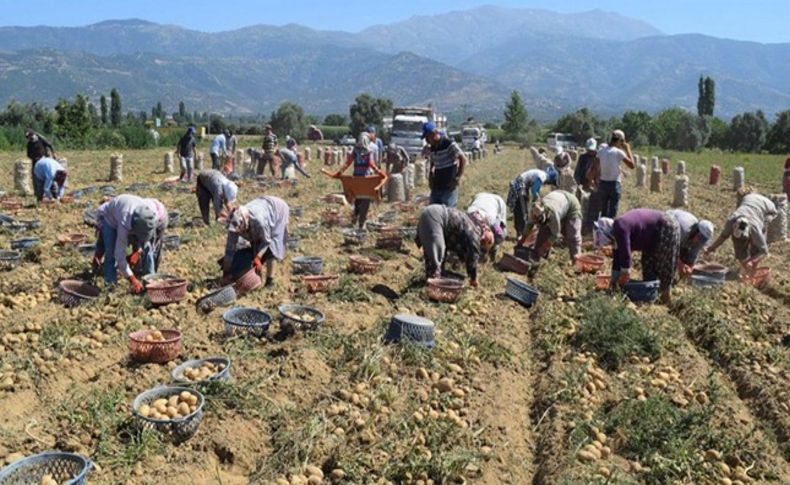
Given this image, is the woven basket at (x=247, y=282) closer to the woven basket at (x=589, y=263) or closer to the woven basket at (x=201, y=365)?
the woven basket at (x=201, y=365)

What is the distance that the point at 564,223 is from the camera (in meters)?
9.30

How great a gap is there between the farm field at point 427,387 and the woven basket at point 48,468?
0.54 ft

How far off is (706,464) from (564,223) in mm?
5063

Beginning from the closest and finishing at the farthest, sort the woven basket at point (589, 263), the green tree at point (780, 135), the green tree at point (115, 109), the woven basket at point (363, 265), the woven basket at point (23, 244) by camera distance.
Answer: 1. the woven basket at point (363, 265)
2. the woven basket at point (589, 263)
3. the woven basket at point (23, 244)
4. the green tree at point (780, 135)
5. the green tree at point (115, 109)

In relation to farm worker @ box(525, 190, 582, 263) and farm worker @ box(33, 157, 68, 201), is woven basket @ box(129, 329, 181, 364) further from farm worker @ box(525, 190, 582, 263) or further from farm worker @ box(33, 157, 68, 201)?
farm worker @ box(33, 157, 68, 201)

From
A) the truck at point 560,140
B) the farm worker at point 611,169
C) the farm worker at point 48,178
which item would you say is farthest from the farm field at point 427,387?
the truck at point 560,140

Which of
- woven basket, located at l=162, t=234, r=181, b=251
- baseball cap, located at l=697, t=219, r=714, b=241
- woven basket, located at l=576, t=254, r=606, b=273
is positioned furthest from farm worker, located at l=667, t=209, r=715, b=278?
woven basket, located at l=162, t=234, r=181, b=251

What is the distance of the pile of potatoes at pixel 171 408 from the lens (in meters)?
4.52

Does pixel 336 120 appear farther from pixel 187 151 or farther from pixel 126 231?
pixel 126 231

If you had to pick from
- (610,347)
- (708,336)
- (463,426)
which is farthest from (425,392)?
(708,336)

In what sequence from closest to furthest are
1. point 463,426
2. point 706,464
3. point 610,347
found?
point 706,464 < point 463,426 < point 610,347

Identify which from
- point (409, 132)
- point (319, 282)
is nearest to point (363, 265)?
point (319, 282)

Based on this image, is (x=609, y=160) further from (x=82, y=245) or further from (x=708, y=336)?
(x=82, y=245)

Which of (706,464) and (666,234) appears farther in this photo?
(666,234)
